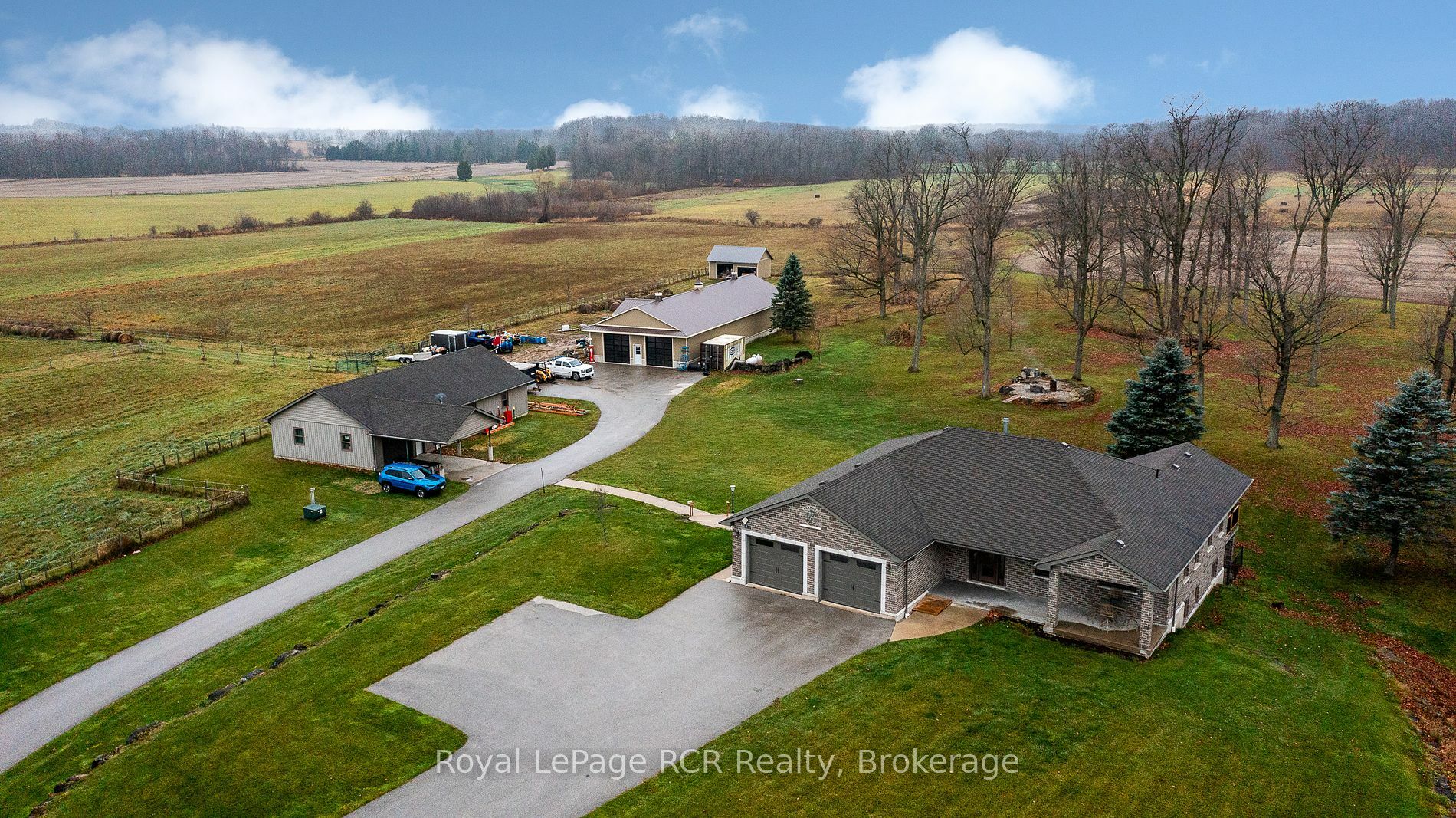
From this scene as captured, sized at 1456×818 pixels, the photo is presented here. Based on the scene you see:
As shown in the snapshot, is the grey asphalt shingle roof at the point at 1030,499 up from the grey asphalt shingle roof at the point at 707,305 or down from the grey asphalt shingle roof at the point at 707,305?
down

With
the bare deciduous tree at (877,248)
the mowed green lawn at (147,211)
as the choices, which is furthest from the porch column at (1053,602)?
the mowed green lawn at (147,211)

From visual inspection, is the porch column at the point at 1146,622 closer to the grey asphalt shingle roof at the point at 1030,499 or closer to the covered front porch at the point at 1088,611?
the covered front porch at the point at 1088,611

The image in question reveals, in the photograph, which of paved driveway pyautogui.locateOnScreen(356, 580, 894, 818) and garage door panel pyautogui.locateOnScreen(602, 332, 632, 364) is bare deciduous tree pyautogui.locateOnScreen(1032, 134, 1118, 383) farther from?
paved driveway pyautogui.locateOnScreen(356, 580, 894, 818)

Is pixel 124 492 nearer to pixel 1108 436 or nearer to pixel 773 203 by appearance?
pixel 1108 436

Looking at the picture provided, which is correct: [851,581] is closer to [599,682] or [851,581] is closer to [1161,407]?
[599,682]

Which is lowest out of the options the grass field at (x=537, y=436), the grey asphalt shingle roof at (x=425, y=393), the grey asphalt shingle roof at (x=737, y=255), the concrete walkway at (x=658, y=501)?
the concrete walkway at (x=658, y=501)

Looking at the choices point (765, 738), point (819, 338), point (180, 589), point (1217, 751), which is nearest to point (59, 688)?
point (180, 589)
